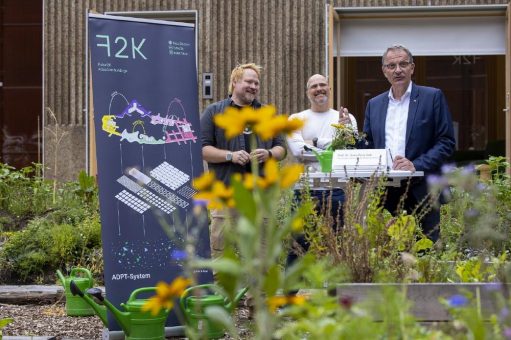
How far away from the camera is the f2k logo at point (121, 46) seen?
5.14 metres

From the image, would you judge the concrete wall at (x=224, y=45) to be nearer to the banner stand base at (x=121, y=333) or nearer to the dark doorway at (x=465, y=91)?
the dark doorway at (x=465, y=91)

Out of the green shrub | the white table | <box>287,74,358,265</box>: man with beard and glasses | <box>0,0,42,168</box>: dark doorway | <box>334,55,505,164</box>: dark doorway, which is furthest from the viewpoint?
<box>334,55,505,164</box>: dark doorway

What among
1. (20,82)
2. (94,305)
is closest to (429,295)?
(94,305)

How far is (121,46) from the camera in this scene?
5188mm

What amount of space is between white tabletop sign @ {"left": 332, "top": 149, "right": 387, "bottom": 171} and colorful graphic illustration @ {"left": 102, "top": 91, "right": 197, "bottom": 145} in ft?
2.62

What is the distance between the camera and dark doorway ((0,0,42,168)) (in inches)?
492

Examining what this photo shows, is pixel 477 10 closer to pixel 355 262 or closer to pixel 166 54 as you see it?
pixel 166 54

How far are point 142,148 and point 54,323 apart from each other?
3.76 feet

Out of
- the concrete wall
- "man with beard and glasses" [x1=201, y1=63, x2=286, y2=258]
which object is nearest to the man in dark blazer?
"man with beard and glasses" [x1=201, y1=63, x2=286, y2=258]

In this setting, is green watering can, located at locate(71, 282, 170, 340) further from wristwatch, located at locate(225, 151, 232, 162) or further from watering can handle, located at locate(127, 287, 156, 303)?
wristwatch, located at locate(225, 151, 232, 162)

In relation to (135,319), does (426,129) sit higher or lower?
higher

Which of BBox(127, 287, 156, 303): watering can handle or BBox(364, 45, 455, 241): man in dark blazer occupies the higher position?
BBox(364, 45, 455, 241): man in dark blazer

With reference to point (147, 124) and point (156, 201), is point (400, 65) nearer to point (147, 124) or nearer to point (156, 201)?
point (147, 124)

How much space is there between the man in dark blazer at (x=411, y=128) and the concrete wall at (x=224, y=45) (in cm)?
577
